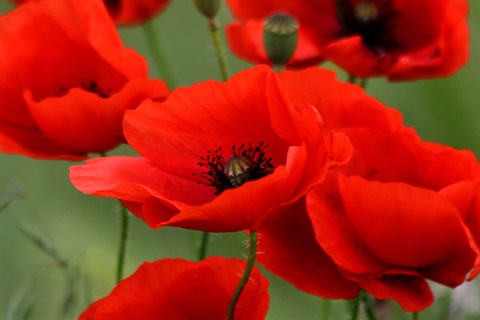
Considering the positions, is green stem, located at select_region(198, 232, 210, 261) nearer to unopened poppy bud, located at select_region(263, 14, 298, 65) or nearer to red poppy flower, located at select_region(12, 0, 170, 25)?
unopened poppy bud, located at select_region(263, 14, 298, 65)

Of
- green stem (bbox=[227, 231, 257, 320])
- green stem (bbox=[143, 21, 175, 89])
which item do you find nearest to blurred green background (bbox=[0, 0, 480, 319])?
green stem (bbox=[143, 21, 175, 89])

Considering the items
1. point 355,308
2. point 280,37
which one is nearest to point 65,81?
point 280,37

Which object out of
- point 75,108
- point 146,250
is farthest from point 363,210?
point 146,250

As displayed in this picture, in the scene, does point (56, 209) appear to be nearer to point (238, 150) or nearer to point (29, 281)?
point (29, 281)

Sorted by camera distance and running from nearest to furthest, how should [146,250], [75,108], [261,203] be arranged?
[261,203]
[75,108]
[146,250]

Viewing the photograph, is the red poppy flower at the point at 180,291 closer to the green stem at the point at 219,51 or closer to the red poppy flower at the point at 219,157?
the red poppy flower at the point at 219,157

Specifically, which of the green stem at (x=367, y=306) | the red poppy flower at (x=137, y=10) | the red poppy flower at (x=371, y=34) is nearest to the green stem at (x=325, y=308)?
the green stem at (x=367, y=306)
